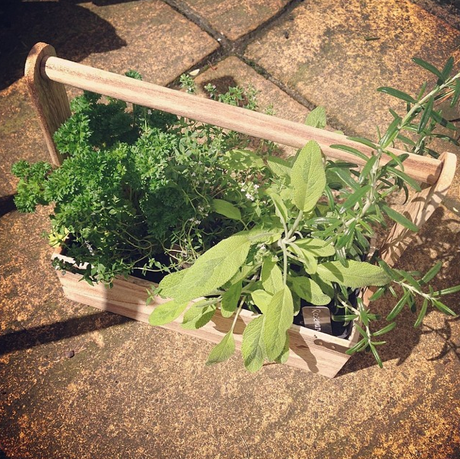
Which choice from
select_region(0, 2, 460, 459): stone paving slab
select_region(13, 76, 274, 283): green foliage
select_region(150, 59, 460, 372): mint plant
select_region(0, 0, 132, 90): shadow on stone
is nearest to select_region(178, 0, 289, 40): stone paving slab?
select_region(0, 0, 132, 90): shadow on stone

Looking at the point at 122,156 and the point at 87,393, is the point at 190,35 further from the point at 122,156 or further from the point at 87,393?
the point at 87,393

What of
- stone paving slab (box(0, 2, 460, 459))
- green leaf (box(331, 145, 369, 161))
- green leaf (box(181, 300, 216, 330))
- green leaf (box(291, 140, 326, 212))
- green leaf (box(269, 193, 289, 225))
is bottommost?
stone paving slab (box(0, 2, 460, 459))

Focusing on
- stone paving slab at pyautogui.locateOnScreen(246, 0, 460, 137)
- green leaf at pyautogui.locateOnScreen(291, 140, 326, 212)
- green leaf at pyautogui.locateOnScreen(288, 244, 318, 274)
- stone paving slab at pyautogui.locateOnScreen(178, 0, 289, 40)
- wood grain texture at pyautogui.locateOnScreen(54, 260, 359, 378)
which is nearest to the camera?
green leaf at pyautogui.locateOnScreen(291, 140, 326, 212)

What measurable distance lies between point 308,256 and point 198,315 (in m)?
0.44

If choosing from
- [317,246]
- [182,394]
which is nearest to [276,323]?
[317,246]

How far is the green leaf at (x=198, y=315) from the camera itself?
178cm

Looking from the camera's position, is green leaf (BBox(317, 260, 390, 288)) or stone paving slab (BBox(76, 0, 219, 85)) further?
stone paving slab (BBox(76, 0, 219, 85))

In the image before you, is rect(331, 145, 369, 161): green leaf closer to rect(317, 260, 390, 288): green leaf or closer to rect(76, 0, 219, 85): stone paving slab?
rect(317, 260, 390, 288): green leaf

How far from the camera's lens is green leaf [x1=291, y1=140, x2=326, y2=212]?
1.48 meters

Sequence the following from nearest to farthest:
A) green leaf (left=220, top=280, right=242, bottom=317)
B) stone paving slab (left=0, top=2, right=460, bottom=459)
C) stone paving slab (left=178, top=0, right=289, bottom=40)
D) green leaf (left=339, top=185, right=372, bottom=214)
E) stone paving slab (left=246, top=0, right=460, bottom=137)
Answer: green leaf (left=339, top=185, right=372, bottom=214) < green leaf (left=220, top=280, right=242, bottom=317) < stone paving slab (left=0, top=2, right=460, bottom=459) < stone paving slab (left=246, top=0, right=460, bottom=137) < stone paving slab (left=178, top=0, right=289, bottom=40)

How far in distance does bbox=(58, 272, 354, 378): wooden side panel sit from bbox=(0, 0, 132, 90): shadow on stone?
136cm

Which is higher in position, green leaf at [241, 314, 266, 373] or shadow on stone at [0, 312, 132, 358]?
green leaf at [241, 314, 266, 373]

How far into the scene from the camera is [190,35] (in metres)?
2.97

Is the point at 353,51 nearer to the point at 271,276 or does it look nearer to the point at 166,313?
the point at 271,276
